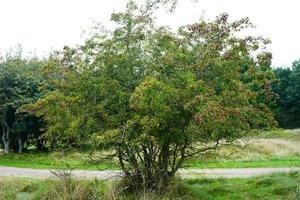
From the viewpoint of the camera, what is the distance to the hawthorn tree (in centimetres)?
1282

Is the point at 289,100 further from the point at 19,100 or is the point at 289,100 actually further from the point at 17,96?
the point at 19,100

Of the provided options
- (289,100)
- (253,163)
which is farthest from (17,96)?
(289,100)

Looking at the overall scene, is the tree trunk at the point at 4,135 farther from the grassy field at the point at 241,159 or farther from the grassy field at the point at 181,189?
the grassy field at the point at 181,189

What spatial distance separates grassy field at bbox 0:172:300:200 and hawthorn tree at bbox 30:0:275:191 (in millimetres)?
744

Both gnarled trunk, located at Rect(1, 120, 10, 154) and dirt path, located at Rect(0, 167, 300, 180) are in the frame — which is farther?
gnarled trunk, located at Rect(1, 120, 10, 154)

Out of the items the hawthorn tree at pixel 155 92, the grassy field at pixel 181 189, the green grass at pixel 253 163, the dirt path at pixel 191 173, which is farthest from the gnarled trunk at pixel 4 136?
the hawthorn tree at pixel 155 92

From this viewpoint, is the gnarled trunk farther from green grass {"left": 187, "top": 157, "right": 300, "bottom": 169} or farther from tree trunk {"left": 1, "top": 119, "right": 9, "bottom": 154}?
green grass {"left": 187, "top": 157, "right": 300, "bottom": 169}

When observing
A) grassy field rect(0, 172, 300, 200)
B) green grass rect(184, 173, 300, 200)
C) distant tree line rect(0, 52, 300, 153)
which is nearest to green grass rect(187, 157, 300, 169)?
distant tree line rect(0, 52, 300, 153)

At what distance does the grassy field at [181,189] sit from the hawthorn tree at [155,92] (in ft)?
2.44

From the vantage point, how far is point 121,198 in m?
13.1

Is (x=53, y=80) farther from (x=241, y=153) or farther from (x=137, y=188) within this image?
(x=241, y=153)

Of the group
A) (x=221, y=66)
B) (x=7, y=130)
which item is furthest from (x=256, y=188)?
(x=7, y=130)

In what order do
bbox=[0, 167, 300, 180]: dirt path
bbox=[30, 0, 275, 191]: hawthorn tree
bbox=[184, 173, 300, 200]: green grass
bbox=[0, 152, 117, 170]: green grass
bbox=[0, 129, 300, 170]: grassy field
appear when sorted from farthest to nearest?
bbox=[0, 129, 300, 170]: grassy field → bbox=[0, 152, 117, 170]: green grass → bbox=[0, 167, 300, 180]: dirt path → bbox=[184, 173, 300, 200]: green grass → bbox=[30, 0, 275, 191]: hawthorn tree

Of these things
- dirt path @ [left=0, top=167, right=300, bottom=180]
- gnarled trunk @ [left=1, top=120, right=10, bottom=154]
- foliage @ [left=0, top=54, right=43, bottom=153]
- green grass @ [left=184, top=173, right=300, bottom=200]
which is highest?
foliage @ [left=0, top=54, right=43, bottom=153]
